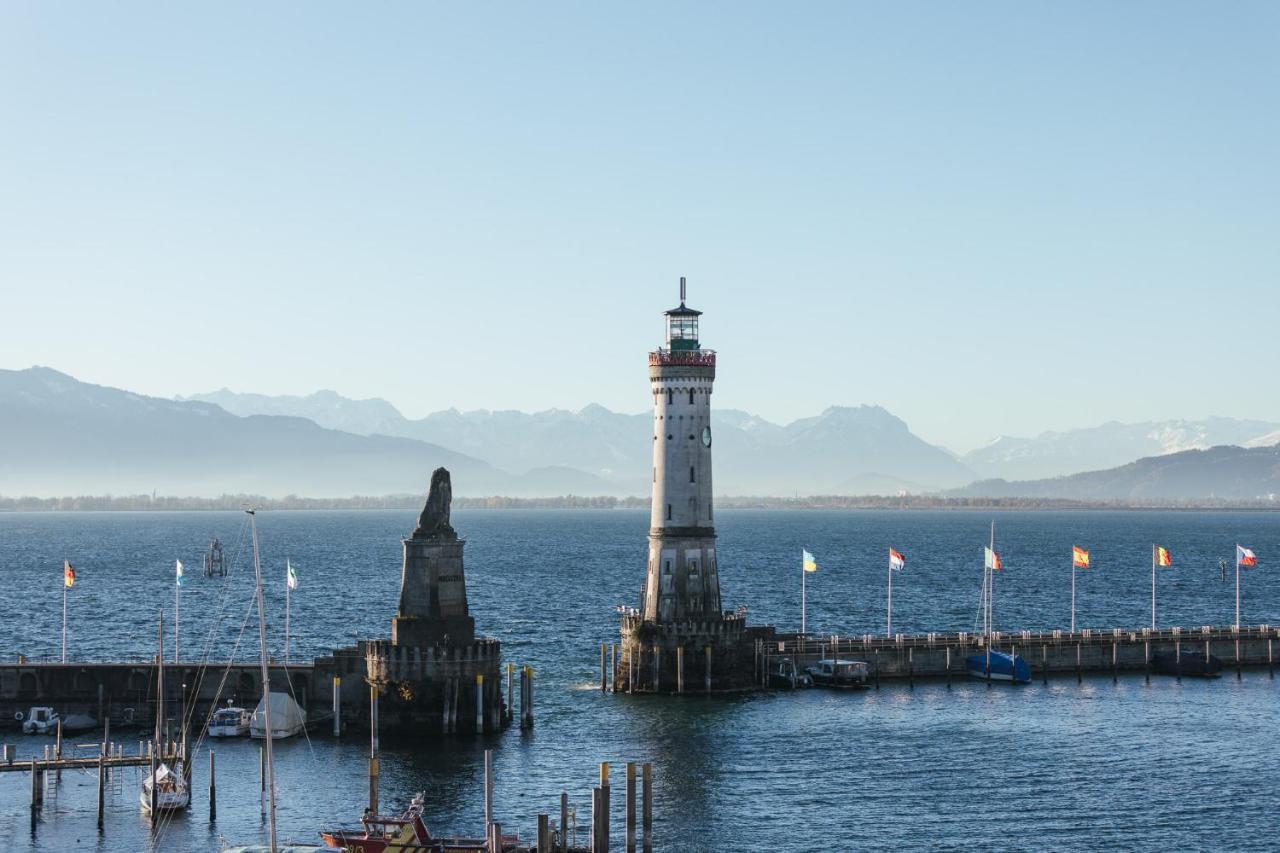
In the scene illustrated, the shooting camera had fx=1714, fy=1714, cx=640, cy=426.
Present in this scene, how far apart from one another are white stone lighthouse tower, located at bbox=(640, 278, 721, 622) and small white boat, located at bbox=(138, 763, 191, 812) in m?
32.4

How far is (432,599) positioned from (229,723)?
10.9 meters

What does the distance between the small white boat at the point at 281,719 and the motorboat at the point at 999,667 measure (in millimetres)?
41003

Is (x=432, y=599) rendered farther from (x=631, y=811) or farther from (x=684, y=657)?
(x=631, y=811)

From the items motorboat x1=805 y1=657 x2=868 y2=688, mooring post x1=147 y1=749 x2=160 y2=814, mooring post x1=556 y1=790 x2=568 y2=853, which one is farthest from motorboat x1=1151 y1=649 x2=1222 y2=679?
mooring post x1=147 y1=749 x2=160 y2=814

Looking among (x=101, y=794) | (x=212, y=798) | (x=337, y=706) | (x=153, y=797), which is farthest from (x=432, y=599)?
(x=101, y=794)

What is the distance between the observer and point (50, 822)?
63.3 m

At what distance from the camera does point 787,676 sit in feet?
311

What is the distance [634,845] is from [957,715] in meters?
35.0

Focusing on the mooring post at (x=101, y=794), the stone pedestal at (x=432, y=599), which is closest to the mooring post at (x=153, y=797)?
the mooring post at (x=101, y=794)

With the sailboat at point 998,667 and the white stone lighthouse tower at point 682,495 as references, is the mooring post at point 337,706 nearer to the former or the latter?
the white stone lighthouse tower at point 682,495

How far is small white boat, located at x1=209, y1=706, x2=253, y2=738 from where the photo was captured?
7850 centimetres

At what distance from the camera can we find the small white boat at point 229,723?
78.5 m

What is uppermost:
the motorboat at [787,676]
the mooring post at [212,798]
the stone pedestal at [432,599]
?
the stone pedestal at [432,599]

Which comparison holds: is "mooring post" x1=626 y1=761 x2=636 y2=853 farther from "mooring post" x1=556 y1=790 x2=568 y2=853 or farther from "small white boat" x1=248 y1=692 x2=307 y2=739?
"small white boat" x1=248 y1=692 x2=307 y2=739
